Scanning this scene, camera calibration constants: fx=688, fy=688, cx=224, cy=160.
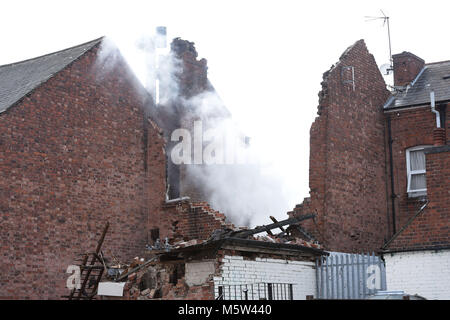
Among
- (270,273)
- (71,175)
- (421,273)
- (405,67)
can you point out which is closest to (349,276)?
(270,273)

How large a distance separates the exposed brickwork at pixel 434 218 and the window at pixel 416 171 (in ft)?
21.3

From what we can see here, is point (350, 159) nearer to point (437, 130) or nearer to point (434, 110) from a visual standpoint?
point (434, 110)

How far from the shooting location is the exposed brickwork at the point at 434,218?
13.6m

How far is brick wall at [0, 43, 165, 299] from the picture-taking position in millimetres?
16703

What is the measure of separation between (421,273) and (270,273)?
351 cm

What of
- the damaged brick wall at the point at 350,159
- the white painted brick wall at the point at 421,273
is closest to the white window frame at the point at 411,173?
the damaged brick wall at the point at 350,159

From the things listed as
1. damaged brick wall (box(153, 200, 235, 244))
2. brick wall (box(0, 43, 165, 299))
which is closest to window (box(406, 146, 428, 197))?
damaged brick wall (box(153, 200, 235, 244))

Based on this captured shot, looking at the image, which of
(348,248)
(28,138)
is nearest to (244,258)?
(348,248)

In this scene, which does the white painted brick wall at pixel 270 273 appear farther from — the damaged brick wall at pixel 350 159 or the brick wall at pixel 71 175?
the brick wall at pixel 71 175

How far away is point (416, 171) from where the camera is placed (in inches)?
816

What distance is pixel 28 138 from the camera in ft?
56.5

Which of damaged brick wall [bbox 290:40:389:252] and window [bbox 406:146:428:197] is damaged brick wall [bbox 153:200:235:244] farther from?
window [bbox 406:146:428:197]

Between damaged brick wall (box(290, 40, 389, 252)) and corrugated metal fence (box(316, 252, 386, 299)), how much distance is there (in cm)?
166

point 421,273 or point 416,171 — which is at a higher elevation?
point 416,171
